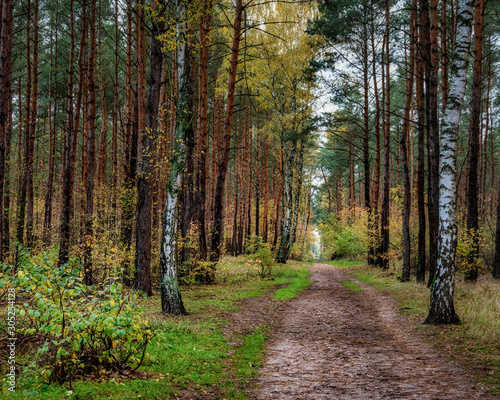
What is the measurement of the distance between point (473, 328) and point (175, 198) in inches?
261

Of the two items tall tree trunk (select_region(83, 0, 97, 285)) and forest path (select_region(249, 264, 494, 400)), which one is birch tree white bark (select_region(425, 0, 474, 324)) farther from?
tall tree trunk (select_region(83, 0, 97, 285))

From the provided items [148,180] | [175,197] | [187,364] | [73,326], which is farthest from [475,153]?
[73,326]

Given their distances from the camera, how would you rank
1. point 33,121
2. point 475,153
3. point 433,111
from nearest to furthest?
1. point 433,111
2. point 475,153
3. point 33,121

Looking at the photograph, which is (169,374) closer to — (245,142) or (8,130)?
(8,130)

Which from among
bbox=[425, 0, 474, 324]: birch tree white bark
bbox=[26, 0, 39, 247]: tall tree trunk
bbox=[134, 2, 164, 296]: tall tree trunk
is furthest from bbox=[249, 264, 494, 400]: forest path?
bbox=[26, 0, 39, 247]: tall tree trunk

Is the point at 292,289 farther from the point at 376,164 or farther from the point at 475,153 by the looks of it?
the point at 376,164

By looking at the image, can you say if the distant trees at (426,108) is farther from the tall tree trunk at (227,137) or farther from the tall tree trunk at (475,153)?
the tall tree trunk at (227,137)

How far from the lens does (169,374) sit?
4.57 metres

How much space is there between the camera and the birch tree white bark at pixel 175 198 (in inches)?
310

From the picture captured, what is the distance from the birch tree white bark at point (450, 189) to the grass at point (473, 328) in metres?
0.46

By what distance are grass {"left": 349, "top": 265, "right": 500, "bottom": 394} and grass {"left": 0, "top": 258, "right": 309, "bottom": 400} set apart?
330cm

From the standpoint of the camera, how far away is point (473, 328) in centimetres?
658

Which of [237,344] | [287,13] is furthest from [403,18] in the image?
[237,344]

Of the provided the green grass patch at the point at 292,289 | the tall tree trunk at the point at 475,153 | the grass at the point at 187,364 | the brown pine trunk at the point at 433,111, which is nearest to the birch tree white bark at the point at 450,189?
the brown pine trunk at the point at 433,111
